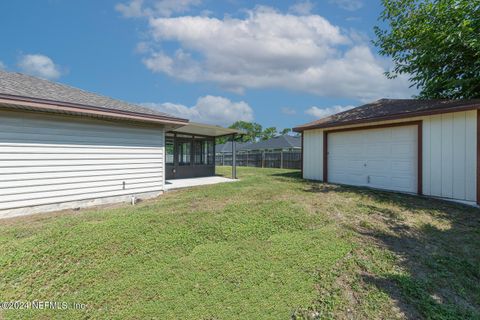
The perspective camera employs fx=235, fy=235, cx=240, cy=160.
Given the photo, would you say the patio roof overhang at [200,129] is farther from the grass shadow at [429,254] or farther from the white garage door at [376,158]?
the grass shadow at [429,254]

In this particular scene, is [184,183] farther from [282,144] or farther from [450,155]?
[282,144]

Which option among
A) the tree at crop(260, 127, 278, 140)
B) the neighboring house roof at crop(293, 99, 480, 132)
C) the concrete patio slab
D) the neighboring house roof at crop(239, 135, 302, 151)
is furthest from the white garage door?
the tree at crop(260, 127, 278, 140)

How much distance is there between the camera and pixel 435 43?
8.95m

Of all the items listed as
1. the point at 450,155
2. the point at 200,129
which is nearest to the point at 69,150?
the point at 200,129

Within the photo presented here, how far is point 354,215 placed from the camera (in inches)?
189

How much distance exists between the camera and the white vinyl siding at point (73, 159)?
16.7 feet

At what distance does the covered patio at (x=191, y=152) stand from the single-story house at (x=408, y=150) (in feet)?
14.7

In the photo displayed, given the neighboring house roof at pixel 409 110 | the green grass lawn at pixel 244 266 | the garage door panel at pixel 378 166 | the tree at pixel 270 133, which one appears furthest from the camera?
the tree at pixel 270 133

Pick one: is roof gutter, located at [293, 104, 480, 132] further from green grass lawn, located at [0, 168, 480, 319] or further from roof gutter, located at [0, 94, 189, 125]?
roof gutter, located at [0, 94, 189, 125]

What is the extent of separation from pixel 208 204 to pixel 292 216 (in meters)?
2.05

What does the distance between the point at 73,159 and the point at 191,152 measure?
275 inches

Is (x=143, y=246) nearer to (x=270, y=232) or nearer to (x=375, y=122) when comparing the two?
(x=270, y=232)

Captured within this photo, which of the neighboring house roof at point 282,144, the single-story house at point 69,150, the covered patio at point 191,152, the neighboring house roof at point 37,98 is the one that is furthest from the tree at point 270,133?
the neighboring house roof at point 37,98

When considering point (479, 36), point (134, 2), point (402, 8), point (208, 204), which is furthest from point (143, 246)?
point (402, 8)
